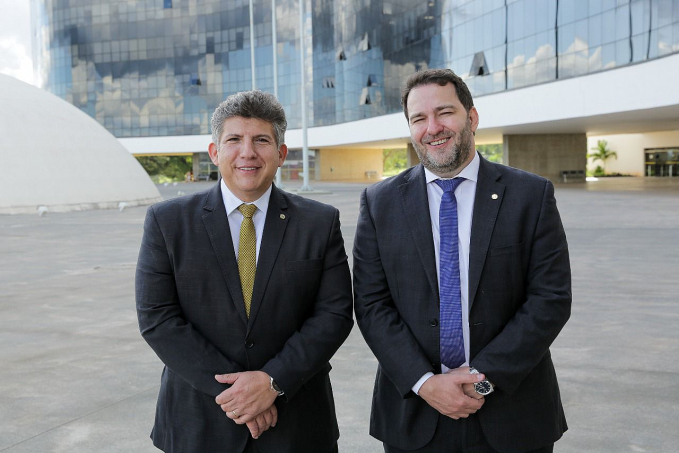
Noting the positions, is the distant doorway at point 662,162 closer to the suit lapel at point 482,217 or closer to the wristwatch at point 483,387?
the suit lapel at point 482,217

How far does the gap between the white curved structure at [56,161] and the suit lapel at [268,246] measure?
25382 mm

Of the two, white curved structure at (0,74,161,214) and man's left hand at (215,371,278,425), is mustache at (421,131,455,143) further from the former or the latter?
white curved structure at (0,74,161,214)

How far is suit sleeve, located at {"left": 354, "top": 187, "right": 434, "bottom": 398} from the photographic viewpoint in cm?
257

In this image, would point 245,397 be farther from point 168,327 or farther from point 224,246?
point 224,246

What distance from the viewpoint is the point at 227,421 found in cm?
263

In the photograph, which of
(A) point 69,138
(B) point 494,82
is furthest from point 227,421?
(B) point 494,82

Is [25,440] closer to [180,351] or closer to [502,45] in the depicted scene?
[180,351]

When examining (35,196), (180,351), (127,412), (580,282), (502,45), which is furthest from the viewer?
(502,45)

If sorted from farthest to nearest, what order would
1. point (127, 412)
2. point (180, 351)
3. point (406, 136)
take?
point (406, 136) < point (127, 412) < point (180, 351)

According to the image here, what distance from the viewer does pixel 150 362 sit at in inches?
219

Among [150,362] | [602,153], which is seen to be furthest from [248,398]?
[602,153]

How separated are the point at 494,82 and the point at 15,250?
30.0 metres

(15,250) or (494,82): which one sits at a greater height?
(494,82)

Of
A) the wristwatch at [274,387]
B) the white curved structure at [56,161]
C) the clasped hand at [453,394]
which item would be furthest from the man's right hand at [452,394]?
the white curved structure at [56,161]
